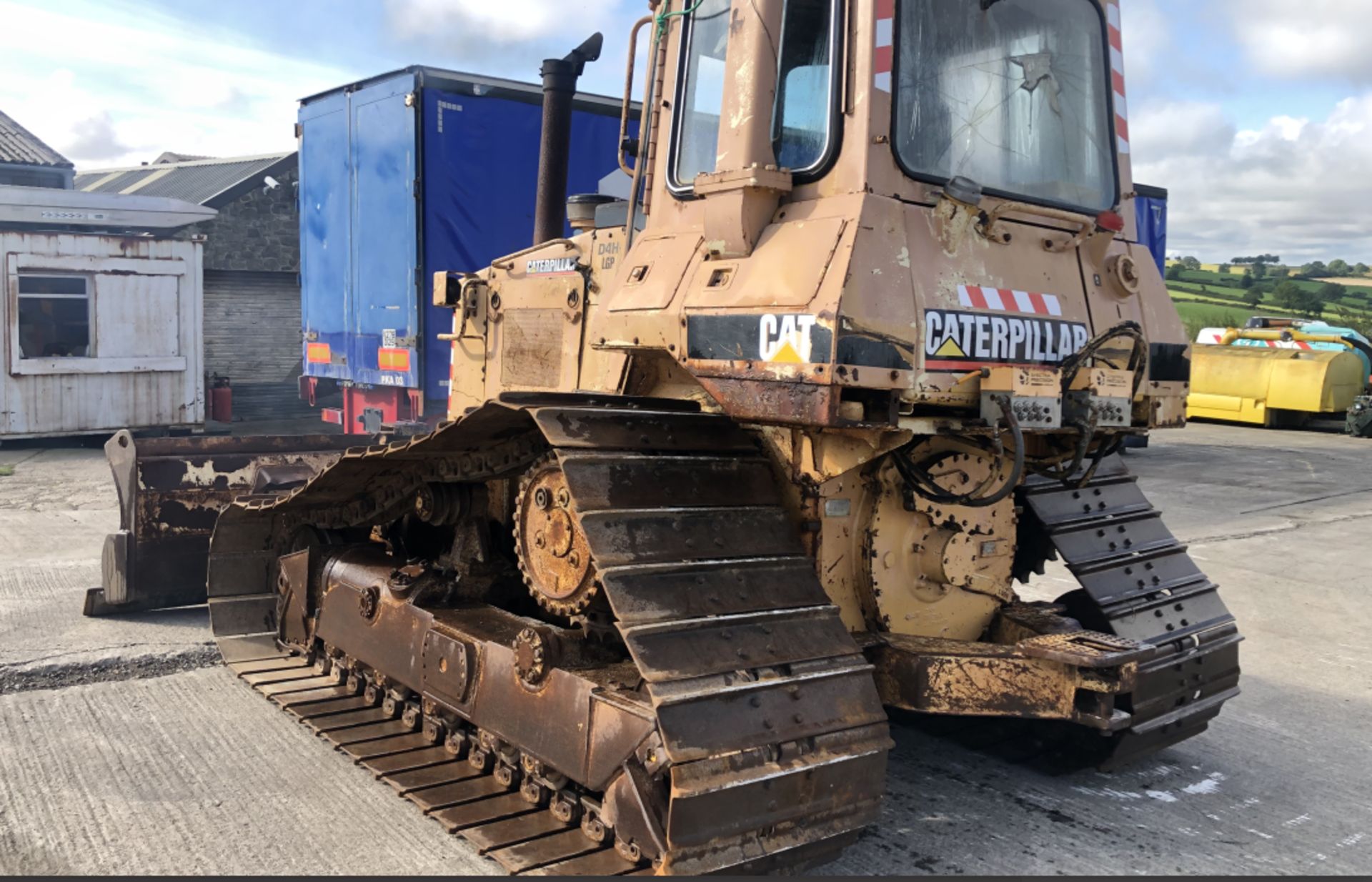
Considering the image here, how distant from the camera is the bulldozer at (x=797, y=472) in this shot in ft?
11.3

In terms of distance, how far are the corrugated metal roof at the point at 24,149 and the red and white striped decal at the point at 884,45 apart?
78.3 feet

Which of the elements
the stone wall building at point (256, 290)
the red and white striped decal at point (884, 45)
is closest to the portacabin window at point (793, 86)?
the red and white striped decal at point (884, 45)

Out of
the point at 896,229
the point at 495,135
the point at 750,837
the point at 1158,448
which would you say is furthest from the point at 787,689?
the point at 1158,448

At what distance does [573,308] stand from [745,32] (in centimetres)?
150

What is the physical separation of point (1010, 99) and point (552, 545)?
224 centimetres

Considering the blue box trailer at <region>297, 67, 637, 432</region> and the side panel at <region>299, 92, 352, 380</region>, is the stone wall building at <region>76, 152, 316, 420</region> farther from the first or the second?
the blue box trailer at <region>297, 67, 637, 432</region>

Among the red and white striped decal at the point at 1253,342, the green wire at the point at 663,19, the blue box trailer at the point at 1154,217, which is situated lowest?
the red and white striped decal at the point at 1253,342

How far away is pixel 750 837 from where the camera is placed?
128 inches

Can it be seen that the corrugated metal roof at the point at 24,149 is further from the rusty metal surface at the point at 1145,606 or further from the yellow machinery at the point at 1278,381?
the rusty metal surface at the point at 1145,606

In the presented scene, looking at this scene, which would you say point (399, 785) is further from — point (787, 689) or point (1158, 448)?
point (1158, 448)

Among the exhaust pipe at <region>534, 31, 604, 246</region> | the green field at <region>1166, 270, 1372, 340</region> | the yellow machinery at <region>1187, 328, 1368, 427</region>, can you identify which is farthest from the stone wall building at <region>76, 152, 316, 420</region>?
the green field at <region>1166, 270, 1372, 340</region>

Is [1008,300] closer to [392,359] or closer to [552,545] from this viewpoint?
[552,545]

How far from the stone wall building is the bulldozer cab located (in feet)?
52.2

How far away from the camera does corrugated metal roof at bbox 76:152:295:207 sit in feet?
72.6
